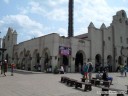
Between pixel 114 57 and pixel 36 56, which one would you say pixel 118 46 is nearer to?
pixel 114 57

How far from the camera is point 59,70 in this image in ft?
105

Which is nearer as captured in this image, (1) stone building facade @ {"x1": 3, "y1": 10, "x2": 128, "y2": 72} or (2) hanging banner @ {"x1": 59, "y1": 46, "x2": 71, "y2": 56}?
(2) hanging banner @ {"x1": 59, "y1": 46, "x2": 71, "y2": 56}

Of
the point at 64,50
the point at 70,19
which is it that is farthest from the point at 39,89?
the point at 70,19

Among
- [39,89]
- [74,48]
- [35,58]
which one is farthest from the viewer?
[35,58]

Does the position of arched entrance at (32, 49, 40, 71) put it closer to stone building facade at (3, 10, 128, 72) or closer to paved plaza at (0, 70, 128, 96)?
stone building facade at (3, 10, 128, 72)

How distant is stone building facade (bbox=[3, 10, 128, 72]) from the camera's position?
116 ft

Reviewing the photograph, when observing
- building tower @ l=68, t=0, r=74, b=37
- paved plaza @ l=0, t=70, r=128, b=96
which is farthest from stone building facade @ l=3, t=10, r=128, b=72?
paved plaza @ l=0, t=70, r=128, b=96

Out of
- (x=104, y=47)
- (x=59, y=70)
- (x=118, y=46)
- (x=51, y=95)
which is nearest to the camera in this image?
(x=51, y=95)

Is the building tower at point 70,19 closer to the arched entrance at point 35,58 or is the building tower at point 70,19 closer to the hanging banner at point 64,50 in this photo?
the arched entrance at point 35,58

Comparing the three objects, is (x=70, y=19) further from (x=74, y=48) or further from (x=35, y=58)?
(x=35, y=58)

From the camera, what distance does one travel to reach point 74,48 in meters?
36.7

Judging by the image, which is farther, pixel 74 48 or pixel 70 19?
pixel 70 19

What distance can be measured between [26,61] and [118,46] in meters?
19.7

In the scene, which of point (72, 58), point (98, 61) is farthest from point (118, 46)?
point (72, 58)
